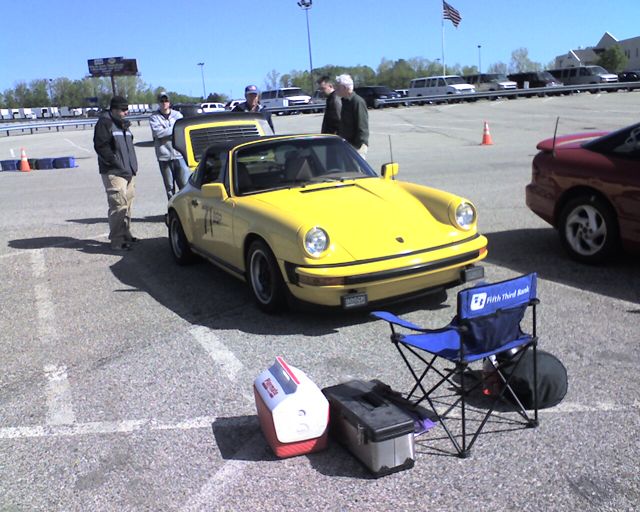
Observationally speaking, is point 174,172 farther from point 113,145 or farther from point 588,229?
point 588,229

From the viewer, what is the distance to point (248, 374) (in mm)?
4152

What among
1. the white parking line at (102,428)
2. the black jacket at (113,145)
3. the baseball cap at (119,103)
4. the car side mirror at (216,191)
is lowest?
the white parking line at (102,428)

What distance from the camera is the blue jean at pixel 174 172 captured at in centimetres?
909

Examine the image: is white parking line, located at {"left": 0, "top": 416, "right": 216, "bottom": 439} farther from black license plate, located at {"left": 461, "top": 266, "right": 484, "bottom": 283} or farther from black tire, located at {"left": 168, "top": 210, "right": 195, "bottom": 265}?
black tire, located at {"left": 168, "top": 210, "right": 195, "bottom": 265}

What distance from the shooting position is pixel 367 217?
16.7 feet

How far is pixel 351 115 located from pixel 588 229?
3015mm

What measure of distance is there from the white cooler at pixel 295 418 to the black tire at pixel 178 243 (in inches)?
156

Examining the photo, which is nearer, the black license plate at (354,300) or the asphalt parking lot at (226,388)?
the asphalt parking lot at (226,388)

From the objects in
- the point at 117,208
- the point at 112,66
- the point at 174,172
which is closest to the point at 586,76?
the point at 174,172

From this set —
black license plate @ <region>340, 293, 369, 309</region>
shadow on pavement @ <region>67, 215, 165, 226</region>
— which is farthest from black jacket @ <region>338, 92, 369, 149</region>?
black license plate @ <region>340, 293, 369, 309</region>

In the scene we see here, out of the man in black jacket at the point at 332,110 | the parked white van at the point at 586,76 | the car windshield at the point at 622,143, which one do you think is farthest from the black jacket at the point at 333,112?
the parked white van at the point at 586,76

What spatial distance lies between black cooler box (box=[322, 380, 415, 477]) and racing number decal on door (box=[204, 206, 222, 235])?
3.03m

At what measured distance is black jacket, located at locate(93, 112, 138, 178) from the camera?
7.72 m

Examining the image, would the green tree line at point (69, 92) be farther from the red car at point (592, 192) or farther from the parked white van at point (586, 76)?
the red car at point (592, 192)
